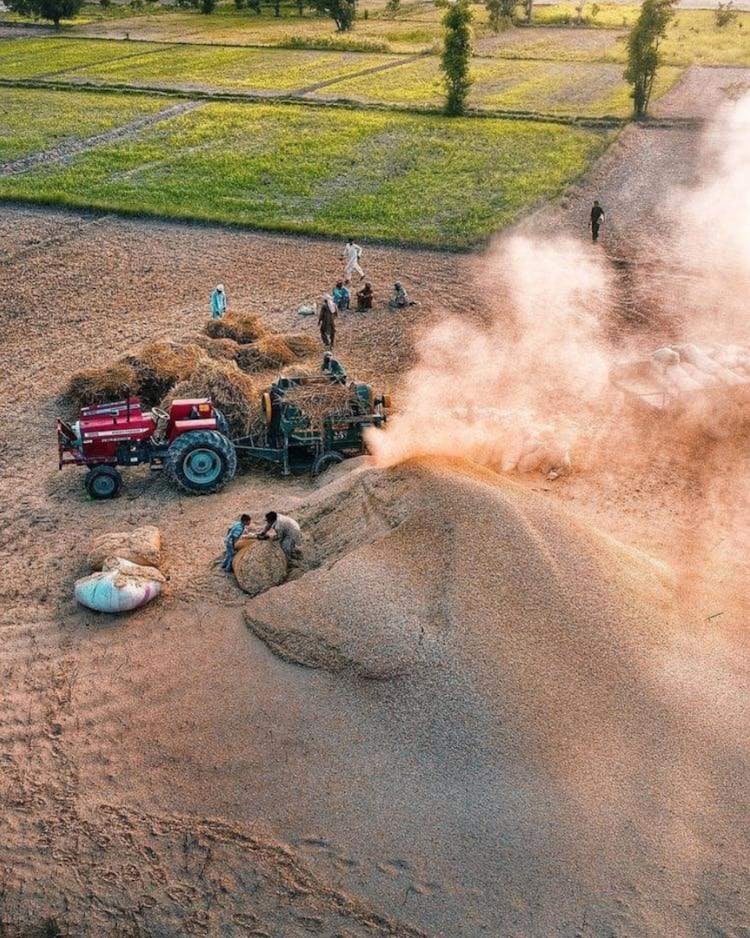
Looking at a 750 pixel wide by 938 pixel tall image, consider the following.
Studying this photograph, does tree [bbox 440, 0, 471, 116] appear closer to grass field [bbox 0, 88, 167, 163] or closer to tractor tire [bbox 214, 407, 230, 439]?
grass field [bbox 0, 88, 167, 163]

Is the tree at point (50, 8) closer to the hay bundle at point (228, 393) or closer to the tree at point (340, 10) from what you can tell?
the tree at point (340, 10)

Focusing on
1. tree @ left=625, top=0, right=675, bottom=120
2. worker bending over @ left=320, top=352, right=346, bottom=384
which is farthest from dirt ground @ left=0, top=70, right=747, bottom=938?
tree @ left=625, top=0, right=675, bottom=120

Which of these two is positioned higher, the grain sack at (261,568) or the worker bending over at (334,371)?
the worker bending over at (334,371)

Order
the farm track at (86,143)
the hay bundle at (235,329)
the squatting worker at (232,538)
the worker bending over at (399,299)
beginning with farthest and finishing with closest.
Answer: the farm track at (86,143), the worker bending over at (399,299), the hay bundle at (235,329), the squatting worker at (232,538)

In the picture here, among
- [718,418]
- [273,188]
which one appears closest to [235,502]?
[718,418]

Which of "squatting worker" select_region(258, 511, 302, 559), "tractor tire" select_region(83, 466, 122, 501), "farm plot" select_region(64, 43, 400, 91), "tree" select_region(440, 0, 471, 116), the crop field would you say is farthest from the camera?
the crop field

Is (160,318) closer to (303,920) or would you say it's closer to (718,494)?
(718,494)

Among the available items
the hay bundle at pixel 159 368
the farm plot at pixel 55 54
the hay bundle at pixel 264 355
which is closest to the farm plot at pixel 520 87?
the farm plot at pixel 55 54
